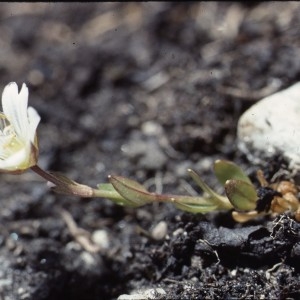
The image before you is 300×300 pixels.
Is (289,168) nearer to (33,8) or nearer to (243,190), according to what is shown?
(243,190)

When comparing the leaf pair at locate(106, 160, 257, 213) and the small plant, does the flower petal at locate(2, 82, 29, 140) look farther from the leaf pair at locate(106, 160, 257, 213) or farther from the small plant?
the leaf pair at locate(106, 160, 257, 213)

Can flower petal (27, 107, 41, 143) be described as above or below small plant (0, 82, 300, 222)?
above

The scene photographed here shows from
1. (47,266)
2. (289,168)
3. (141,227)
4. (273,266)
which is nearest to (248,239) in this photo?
(273,266)

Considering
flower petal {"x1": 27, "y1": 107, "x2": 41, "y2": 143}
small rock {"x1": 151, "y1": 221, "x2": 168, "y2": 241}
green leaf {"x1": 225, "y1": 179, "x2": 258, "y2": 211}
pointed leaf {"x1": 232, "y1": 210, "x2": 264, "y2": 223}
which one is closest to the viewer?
flower petal {"x1": 27, "y1": 107, "x2": 41, "y2": 143}

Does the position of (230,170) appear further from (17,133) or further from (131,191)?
(17,133)

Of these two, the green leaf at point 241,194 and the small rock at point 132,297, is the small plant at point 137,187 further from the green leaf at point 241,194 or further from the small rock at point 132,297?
the small rock at point 132,297

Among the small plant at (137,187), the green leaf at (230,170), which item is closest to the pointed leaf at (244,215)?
the small plant at (137,187)

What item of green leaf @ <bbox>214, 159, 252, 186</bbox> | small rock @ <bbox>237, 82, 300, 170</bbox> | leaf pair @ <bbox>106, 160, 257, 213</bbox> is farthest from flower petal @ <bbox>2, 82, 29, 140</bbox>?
small rock @ <bbox>237, 82, 300, 170</bbox>
